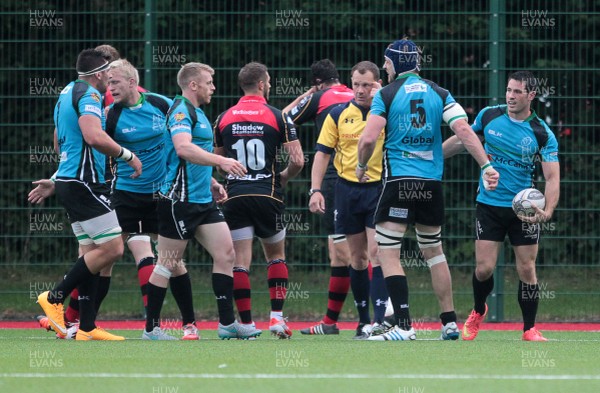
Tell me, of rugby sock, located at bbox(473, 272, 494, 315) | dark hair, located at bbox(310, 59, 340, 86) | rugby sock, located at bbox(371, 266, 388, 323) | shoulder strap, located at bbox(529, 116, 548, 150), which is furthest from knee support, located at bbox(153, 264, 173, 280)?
shoulder strap, located at bbox(529, 116, 548, 150)

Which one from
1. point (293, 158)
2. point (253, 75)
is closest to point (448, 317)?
point (293, 158)

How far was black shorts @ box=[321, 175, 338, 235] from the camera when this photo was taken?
10453 millimetres

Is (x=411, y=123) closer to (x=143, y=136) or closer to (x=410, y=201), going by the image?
(x=410, y=201)

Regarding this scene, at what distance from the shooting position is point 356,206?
991 centimetres

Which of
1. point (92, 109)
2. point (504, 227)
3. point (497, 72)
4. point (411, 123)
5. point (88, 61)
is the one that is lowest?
point (504, 227)

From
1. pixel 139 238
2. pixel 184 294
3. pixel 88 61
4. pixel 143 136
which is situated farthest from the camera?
pixel 139 238

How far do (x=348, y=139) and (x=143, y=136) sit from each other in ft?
5.48

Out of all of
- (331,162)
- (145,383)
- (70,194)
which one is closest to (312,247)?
(331,162)

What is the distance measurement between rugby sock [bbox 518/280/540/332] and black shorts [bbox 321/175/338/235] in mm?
1716

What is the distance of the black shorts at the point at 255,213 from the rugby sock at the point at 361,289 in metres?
0.82

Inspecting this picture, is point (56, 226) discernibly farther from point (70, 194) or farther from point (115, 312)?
point (70, 194)

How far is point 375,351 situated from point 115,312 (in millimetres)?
5828

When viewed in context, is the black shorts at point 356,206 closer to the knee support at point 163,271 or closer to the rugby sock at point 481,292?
the rugby sock at point 481,292

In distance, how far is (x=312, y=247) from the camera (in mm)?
12781
